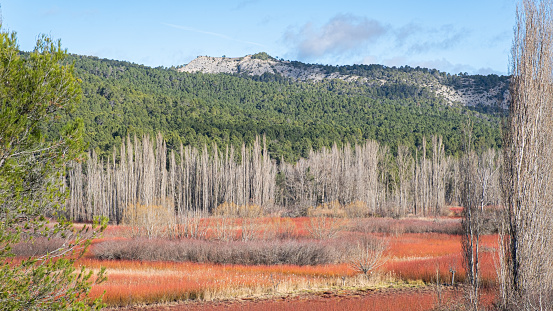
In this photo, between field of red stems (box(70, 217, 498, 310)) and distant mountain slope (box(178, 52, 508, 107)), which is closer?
field of red stems (box(70, 217, 498, 310))

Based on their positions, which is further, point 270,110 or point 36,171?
point 270,110

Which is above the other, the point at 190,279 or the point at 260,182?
the point at 260,182

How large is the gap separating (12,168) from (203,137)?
Answer: 226 feet

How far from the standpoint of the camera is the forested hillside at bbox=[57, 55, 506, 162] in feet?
244

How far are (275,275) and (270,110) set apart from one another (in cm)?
11116

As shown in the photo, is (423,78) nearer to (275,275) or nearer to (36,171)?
(275,275)

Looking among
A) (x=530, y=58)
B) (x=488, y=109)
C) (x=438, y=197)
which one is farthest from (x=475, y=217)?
(x=488, y=109)

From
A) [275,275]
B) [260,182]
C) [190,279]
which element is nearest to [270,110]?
[260,182]

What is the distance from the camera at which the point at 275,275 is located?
1539 centimetres

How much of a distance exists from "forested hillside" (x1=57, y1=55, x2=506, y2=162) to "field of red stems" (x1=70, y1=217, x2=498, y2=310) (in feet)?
60.0

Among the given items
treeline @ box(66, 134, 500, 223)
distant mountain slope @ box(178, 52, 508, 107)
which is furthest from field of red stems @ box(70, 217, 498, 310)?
distant mountain slope @ box(178, 52, 508, 107)

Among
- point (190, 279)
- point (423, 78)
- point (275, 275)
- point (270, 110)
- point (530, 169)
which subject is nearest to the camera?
point (530, 169)

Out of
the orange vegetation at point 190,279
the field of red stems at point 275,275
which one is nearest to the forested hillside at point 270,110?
the field of red stems at point 275,275

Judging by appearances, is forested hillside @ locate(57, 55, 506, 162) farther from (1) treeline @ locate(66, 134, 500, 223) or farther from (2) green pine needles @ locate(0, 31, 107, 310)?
(2) green pine needles @ locate(0, 31, 107, 310)
